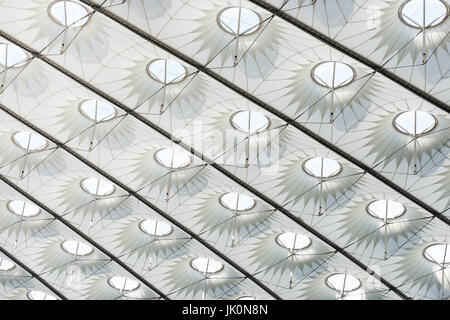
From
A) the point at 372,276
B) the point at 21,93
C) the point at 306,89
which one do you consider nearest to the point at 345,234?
the point at 372,276

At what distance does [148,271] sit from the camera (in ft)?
127

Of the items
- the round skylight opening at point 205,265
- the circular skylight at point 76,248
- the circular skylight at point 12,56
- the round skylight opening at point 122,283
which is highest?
the circular skylight at point 12,56

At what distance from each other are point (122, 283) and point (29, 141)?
11780 millimetres

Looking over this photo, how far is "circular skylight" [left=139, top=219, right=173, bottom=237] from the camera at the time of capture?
37.2 meters

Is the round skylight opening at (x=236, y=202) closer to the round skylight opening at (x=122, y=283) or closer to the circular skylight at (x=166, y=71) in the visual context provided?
the circular skylight at (x=166, y=71)

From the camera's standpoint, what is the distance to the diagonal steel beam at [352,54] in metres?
23.6

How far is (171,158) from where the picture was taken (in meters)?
33.1

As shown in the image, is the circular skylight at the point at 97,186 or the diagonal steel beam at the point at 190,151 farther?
the circular skylight at the point at 97,186

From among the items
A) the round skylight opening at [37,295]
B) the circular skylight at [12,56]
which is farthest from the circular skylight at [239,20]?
the round skylight opening at [37,295]

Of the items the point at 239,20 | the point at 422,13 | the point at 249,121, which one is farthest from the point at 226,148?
the point at 422,13

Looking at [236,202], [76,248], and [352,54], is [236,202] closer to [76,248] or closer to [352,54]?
[76,248]

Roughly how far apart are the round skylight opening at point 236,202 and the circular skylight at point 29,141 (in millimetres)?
8980

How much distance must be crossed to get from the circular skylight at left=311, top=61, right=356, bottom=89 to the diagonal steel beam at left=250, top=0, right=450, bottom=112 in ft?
4.21

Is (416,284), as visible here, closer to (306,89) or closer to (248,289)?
(248,289)
